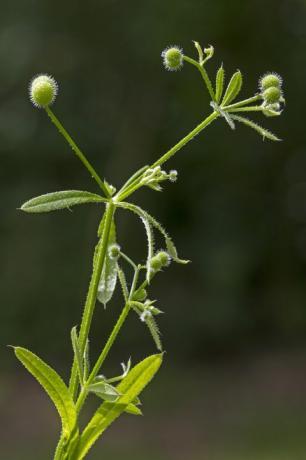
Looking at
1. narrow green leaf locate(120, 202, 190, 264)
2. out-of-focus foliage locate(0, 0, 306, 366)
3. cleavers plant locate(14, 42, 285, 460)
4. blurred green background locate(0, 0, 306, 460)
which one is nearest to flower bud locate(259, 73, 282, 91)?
cleavers plant locate(14, 42, 285, 460)

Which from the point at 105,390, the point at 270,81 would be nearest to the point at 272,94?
the point at 270,81

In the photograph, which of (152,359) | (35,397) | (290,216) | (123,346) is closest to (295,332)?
(290,216)

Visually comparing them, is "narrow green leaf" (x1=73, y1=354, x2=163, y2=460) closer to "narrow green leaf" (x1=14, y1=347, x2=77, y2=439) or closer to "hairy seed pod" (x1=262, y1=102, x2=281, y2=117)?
"narrow green leaf" (x1=14, y1=347, x2=77, y2=439)

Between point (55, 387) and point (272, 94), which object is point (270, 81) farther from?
point (55, 387)

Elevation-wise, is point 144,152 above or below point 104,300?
above

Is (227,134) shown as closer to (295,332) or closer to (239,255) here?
(239,255)

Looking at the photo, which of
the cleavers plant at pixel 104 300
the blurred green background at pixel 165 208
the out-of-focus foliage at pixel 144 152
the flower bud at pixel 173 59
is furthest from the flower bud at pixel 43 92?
the out-of-focus foliage at pixel 144 152
